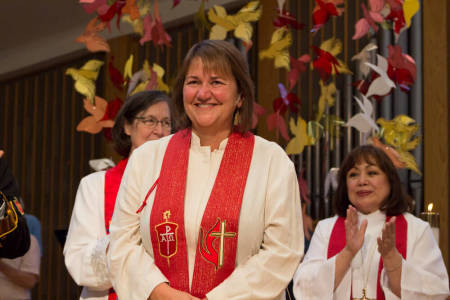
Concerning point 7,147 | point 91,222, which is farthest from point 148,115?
point 7,147

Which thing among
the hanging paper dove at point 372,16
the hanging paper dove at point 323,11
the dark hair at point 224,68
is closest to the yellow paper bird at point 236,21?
the hanging paper dove at point 323,11

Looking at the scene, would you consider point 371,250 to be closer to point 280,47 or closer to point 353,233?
point 353,233

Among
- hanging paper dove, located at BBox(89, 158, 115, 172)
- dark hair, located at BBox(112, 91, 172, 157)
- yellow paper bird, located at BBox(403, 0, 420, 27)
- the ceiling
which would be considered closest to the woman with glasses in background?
dark hair, located at BBox(112, 91, 172, 157)

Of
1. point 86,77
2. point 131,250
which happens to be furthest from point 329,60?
point 131,250

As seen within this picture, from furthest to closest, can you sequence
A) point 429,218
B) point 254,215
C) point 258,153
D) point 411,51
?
1. point 411,51
2. point 429,218
3. point 258,153
4. point 254,215

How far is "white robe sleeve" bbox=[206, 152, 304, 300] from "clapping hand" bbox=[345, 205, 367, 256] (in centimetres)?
111

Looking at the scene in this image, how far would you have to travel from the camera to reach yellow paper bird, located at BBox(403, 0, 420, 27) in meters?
3.66

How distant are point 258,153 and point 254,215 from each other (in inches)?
9.7

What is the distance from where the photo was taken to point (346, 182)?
12.7ft

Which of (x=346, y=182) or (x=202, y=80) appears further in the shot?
(x=346, y=182)

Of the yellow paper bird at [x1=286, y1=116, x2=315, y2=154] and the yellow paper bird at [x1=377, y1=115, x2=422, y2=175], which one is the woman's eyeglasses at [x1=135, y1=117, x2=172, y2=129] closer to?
the yellow paper bird at [x1=286, y1=116, x2=315, y2=154]

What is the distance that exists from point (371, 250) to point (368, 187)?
32 cm

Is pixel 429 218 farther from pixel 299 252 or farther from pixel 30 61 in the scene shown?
pixel 30 61

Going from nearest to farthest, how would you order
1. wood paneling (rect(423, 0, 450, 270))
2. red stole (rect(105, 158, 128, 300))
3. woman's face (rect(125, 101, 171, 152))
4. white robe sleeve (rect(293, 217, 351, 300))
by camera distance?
red stole (rect(105, 158, 128, 300)), woman's face (rect(125, 101, 171, 152)), white robe sleeve (rect(293, 217, 351, 300)), wood paneling (rect(423, 0, 450, 270))
